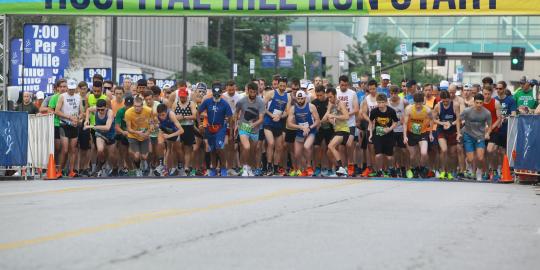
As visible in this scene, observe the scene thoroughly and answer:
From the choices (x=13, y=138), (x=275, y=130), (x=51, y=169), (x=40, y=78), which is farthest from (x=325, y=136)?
(x=40, y=78)

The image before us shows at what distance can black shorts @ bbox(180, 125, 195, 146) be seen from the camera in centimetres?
2305

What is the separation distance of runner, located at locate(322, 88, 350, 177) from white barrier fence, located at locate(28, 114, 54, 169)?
5.16m

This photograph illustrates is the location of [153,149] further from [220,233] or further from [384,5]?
[220,233]

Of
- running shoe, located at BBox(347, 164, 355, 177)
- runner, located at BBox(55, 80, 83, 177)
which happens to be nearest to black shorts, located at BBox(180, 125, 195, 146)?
runner, located at BBox(55, 80, 83, 177)

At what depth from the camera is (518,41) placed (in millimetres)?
124188

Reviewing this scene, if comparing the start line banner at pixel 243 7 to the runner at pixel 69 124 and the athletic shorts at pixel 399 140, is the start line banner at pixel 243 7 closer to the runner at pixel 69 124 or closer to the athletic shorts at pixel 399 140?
the runner at pixel 69 124

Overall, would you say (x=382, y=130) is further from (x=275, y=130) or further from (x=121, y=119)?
(x=121, y=119)

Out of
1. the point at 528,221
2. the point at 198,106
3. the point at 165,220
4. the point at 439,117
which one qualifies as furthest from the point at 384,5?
the point at 165,220

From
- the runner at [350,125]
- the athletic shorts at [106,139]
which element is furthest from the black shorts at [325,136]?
the athletic shorts at [106,139]

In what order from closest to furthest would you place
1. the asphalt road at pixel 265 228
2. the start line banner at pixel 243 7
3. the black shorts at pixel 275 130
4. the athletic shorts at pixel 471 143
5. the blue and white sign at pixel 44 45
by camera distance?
the asphalt road at pixel 265 228 < the athletic shorts at pixel 471 143 < the black shorts at pixel 275 130 < the start line banner at pixel 243 7 < the blue and white sign at pixel 44 45

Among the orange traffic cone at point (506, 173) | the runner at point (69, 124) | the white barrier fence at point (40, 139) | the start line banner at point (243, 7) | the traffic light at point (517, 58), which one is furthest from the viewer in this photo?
the traffic light at point (517, 58)

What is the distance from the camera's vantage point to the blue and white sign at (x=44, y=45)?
26.5 meters

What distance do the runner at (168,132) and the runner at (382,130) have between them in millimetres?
3672

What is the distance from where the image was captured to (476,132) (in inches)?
886
